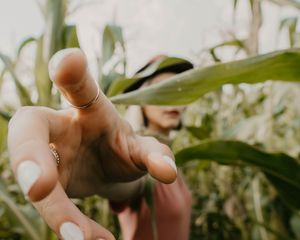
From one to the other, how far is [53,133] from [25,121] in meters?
0.06

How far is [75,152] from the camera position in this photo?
0.38 metres

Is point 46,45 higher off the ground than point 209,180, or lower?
higher

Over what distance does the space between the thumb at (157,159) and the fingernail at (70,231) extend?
77 mm

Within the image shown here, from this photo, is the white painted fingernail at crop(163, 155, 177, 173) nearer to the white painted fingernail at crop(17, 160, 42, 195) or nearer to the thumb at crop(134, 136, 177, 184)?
the thumb at crop(134, 136, 177, 184)

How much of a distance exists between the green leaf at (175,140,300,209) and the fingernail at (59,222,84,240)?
37 cm

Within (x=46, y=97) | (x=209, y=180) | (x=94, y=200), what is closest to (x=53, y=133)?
(x=46, y=97)

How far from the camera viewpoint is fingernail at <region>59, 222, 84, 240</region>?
25cm

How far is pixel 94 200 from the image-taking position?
1474mm

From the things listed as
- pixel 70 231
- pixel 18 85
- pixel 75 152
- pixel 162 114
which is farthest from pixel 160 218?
pixel 70 231

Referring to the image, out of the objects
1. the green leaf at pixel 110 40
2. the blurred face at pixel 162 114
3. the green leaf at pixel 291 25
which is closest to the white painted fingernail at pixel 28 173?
the green leaf at pixel 110 40

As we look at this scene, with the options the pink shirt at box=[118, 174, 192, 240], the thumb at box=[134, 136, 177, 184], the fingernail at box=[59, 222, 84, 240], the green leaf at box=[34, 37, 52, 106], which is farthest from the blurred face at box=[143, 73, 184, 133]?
the fingernail at box=[59, 222, 84, 240]

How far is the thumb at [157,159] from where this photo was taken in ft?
0.98

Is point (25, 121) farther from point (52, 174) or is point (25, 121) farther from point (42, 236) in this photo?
point (42, 236)

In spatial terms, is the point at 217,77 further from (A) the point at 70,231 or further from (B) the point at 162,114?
(B) the point at 162,114
